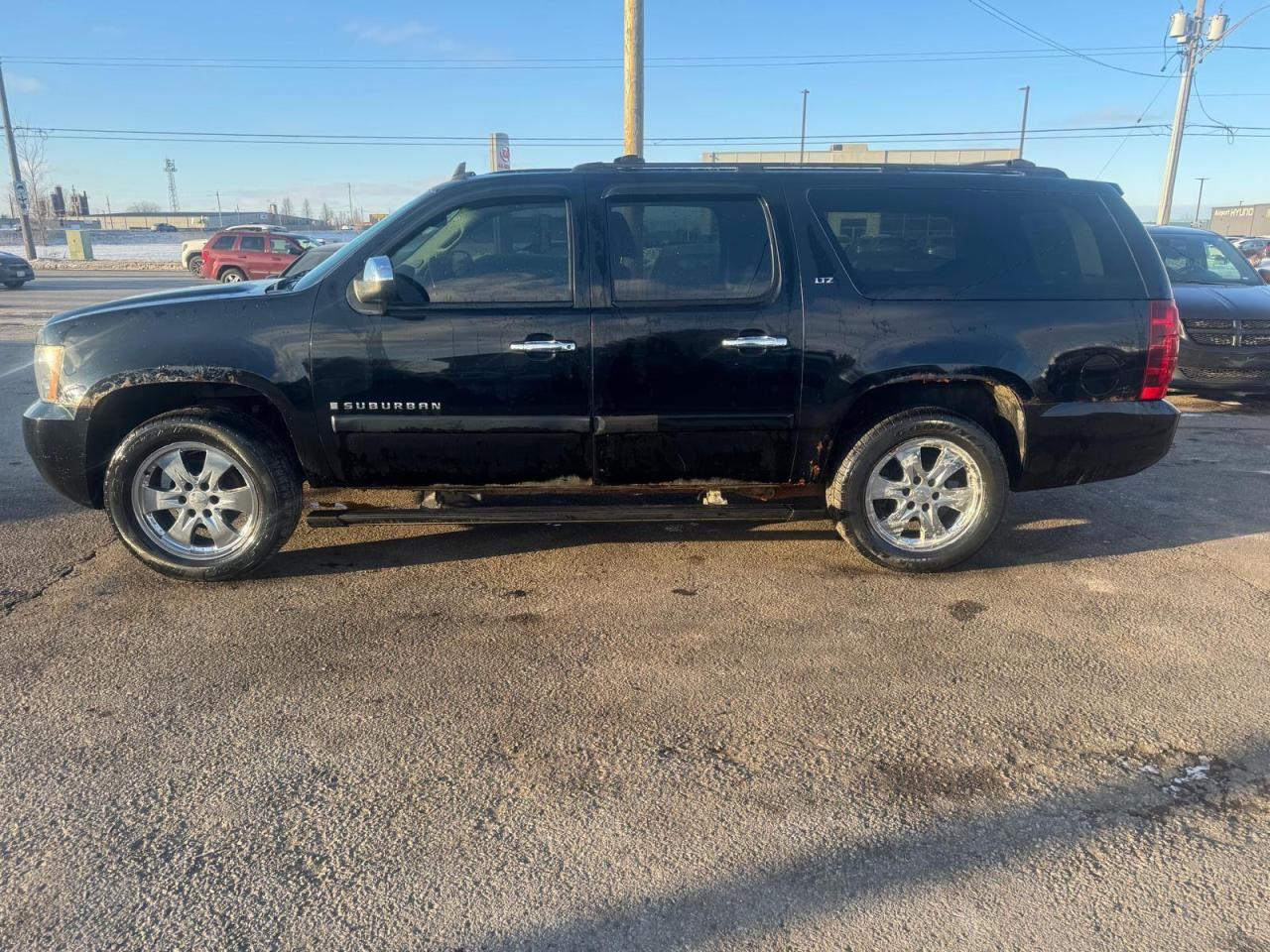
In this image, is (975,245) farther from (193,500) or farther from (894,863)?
(193,500)

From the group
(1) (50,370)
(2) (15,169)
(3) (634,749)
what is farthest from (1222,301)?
(2) (15,169)

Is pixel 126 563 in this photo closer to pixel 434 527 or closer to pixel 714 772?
pixel 434 527

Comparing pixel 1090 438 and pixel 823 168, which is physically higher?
pixel 823 168

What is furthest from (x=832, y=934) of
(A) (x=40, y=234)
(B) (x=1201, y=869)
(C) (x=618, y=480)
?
(A) (x=40, y=234)

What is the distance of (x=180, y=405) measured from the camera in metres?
4.21

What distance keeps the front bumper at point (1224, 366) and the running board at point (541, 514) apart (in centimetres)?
630

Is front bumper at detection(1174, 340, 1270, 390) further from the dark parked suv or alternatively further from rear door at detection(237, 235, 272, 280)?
rear door at detection(237, 235, 272, 280)

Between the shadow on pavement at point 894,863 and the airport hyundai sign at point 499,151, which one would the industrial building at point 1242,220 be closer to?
the airport hyundai sign at point 499,151

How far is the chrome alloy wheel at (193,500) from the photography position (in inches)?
162

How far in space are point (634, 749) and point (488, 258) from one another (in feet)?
7.63

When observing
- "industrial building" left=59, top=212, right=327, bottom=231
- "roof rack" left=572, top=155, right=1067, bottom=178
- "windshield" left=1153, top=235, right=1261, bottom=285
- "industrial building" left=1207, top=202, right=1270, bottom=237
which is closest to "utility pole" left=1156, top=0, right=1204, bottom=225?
"windshield" left=1153, top=235, right=1261, bottom=285

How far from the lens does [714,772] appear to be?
2.74m

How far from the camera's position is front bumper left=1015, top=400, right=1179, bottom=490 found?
14.0 feet

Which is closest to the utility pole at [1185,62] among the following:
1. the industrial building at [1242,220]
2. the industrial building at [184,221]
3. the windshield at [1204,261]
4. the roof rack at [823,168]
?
the windshield at [1204,261]
